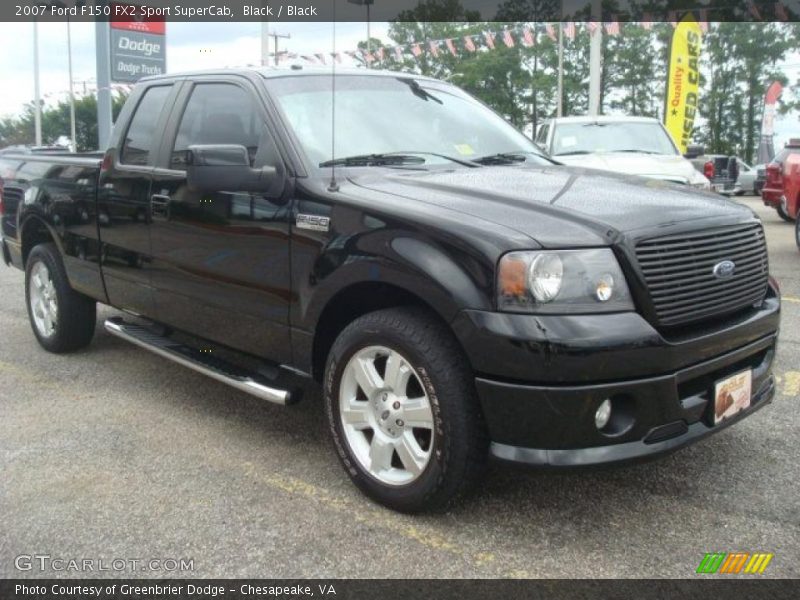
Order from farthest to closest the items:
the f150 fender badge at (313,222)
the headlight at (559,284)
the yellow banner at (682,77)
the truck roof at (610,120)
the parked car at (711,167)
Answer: the yellow banner at (682,77) → the truck roof at (610,120) → the parked car at (711,167) → the f150 fender badge at (313,222) → the headlight at (559,284)

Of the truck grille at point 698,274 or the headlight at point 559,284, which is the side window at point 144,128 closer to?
the headlight at point 559,284

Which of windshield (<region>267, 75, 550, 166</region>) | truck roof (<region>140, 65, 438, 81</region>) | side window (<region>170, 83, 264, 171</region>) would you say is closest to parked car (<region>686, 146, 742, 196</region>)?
Answer: windshield (<region>267, 75, 550, 166</region>)

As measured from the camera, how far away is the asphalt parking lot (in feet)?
9.16

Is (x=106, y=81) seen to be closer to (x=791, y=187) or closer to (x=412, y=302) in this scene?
(x=791, y=187)

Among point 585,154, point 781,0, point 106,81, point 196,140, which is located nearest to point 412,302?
point 196,140

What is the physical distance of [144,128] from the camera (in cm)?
461

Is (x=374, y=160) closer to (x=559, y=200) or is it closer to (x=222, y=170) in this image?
(x=222, y=170)

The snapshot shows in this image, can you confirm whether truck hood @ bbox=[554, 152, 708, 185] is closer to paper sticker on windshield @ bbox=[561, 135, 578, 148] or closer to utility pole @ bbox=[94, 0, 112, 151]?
paper sticker on windshield @ bbox=[561, 135, 578, 148]

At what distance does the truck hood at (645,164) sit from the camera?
8.97m

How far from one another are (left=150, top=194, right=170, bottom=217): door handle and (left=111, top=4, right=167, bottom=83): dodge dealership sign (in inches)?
514

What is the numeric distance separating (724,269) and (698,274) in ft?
0.58

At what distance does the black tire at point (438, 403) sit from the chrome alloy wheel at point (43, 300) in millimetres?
3215

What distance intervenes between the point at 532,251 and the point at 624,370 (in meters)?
Answer: 0.49
